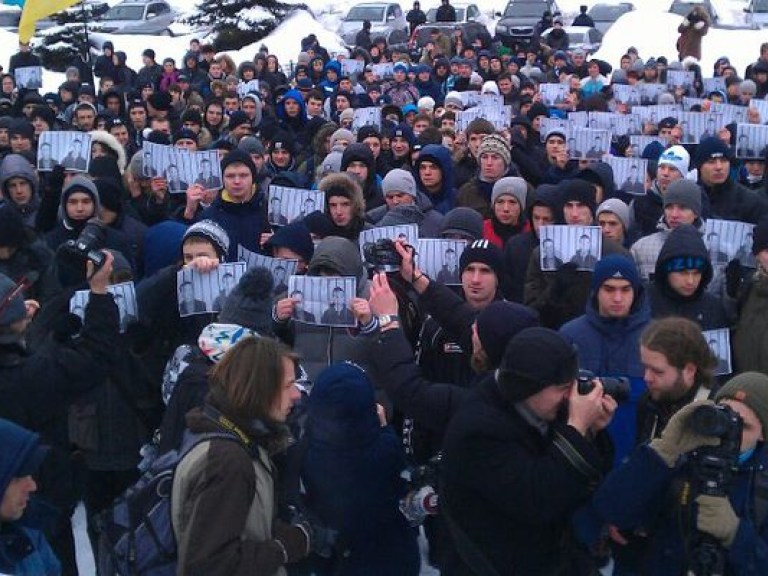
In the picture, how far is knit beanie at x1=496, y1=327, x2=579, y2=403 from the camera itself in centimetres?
328

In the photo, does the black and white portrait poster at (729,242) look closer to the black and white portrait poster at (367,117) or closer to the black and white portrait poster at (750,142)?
the black and white portrait poster at (750,142)

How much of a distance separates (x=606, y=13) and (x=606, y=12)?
0.06m

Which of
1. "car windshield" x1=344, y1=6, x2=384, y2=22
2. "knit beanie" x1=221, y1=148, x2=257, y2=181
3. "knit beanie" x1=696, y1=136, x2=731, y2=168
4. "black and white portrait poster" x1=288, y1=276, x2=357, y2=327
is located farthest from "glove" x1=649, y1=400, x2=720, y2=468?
"car windshield" x1=344, y1=6, x2=384, y2=22

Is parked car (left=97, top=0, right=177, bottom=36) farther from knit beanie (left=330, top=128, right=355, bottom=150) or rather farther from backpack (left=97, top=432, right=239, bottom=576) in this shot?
backpack (left=97, top=432, right=239, bottom=576)

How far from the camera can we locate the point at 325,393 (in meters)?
3.81

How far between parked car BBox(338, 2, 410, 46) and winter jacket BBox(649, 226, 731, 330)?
2421cm

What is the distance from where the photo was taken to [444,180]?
8.16m

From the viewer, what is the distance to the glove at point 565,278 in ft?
18.7

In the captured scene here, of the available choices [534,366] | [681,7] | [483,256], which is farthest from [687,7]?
[534,366]

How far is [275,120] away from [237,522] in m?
10.1

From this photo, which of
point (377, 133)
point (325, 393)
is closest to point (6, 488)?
point (325, 393)

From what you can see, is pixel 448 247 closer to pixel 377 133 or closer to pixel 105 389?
pixel 105 389

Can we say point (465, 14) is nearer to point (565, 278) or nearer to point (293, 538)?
point (565, 278)

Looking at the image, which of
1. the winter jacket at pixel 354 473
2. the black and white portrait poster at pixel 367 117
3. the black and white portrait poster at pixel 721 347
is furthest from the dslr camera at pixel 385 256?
the black and white portrait poster at pixel 367 117
